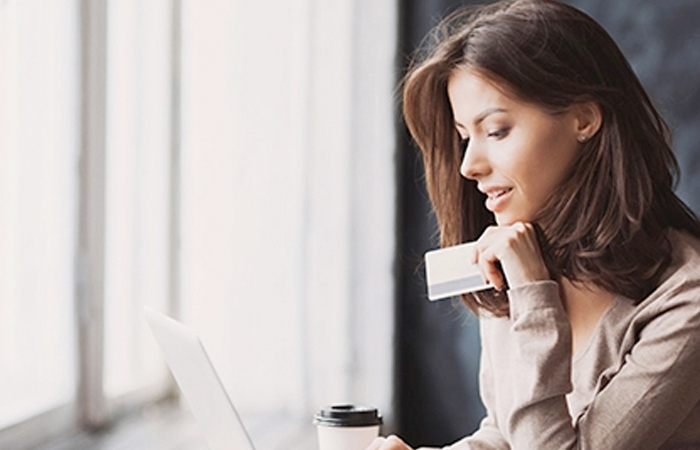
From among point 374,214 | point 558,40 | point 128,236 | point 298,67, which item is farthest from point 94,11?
point 374,214

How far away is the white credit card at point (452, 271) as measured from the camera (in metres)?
1.67

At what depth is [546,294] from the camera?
1.52 m

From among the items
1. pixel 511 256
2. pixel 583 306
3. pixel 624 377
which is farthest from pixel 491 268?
pixel 624 377

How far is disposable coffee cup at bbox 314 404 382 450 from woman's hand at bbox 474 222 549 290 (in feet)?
0.92

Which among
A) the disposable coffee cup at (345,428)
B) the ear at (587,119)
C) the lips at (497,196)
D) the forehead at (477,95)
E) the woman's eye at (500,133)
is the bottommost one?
the disposable coffee cup at (345,428)

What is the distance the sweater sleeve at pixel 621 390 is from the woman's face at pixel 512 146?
0.70 ft

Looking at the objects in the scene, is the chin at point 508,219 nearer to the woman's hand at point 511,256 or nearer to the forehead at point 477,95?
the woman's hand at point 511,256

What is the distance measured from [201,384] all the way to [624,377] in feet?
2.00

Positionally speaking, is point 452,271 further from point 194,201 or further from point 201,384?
point 194,201

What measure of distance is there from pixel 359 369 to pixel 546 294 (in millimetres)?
1385

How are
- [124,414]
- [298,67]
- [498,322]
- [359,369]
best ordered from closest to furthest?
[498,322], [124,414], [298,67], [359,369]

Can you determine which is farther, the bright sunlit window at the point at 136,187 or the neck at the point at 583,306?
the bright sunlit window at the point at 136,187

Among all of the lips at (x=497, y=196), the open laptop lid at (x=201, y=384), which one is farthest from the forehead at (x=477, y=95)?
the open laptop lid at (x=201, y=384)

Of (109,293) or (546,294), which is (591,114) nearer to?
(546,294)
